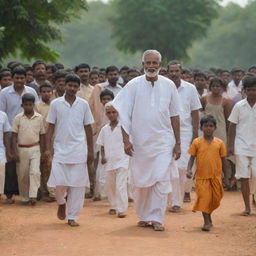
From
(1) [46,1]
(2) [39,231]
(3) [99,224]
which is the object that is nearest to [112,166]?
(3) [99,224]

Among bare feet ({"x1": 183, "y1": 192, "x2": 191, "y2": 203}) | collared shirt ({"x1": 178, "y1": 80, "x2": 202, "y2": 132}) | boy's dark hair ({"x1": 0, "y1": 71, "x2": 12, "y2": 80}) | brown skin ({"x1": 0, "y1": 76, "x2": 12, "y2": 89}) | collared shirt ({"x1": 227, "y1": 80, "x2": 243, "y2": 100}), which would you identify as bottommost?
bare feet ({"x1": 183, "y1": 192, "x2": 191, "y2": 203})

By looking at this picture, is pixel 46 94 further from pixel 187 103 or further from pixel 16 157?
pixel 187 103

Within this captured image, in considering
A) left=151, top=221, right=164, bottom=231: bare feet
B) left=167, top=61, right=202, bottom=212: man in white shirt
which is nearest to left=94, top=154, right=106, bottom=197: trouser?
left=167, top=61, right=202, bottom=212: man in white shirt

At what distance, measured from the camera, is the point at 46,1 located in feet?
70.6

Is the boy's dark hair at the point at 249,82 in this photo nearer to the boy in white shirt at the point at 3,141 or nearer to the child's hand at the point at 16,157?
the boy in white shirt at the point at 3,141

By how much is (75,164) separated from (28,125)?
2440 mm

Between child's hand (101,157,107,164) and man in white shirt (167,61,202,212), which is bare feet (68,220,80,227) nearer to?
child's hand (101,157,107,164)

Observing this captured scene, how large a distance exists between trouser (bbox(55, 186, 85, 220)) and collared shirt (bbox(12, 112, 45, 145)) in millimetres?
2440

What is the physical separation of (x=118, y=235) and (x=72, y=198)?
1.25 meters

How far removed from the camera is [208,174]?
10445 millimetres

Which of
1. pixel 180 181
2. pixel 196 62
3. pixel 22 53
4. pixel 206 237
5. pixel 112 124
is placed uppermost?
pixel 196 62

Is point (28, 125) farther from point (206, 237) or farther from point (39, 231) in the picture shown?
point (206, 237)

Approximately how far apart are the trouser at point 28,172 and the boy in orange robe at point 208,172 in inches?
122

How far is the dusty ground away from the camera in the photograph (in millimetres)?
8599
